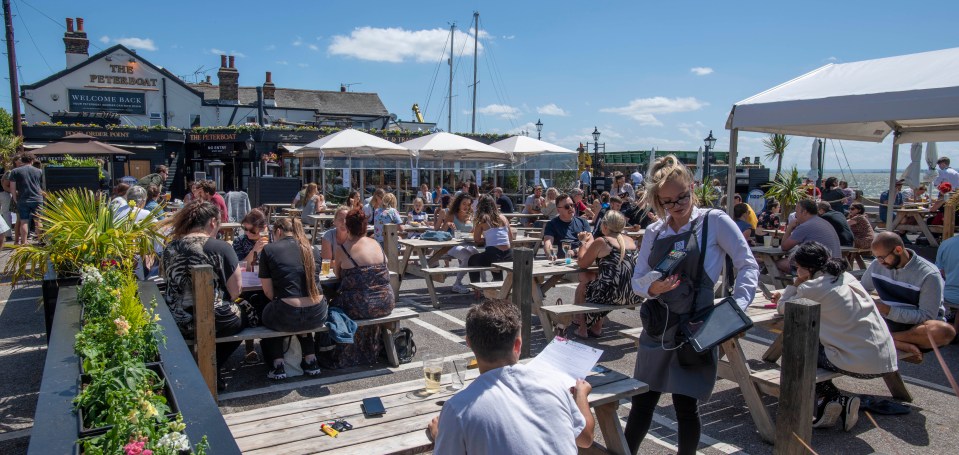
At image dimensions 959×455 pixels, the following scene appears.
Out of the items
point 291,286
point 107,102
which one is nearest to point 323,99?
point 107,102

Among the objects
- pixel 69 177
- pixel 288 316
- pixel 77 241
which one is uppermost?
pixel 69 177

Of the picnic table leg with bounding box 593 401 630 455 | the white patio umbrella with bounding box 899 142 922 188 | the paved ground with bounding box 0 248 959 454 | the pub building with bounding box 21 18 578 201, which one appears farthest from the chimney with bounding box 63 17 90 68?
the picnic table leg with bounding box 593 401 630 455

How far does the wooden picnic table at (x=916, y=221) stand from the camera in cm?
1315

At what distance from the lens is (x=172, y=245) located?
15.0 feet

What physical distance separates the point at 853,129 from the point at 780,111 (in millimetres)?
2584

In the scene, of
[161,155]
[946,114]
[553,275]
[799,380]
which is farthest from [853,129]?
[161,155]

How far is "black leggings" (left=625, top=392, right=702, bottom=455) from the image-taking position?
9.61 ft

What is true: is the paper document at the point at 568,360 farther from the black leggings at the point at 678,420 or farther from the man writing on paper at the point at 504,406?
the black leggings at the point at 678,420

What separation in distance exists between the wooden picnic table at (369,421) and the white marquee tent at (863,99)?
462 cm

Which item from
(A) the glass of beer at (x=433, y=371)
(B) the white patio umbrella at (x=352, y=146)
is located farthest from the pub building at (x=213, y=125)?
(A) the glass of beer at (x=433, y=371)

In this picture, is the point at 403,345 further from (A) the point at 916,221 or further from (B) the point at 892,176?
(A) the point at 916,221

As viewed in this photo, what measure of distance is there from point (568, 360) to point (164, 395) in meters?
1.70

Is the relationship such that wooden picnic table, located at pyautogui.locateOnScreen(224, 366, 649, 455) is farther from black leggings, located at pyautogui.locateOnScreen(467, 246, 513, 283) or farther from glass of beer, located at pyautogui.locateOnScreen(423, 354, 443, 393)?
black leggings, located at pyautogui.locateOnScreen(467, 246, 513, 283)

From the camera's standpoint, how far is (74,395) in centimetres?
250
